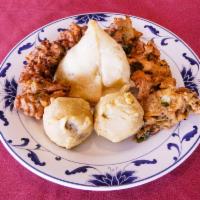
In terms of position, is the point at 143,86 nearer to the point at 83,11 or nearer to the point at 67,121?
the point at 67,121

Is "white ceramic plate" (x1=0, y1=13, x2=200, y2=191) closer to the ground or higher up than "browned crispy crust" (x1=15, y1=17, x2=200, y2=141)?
closer to the ground

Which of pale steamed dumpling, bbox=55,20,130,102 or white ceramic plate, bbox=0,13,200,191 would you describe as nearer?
white ceramic plate, bbox=0,13,200,191

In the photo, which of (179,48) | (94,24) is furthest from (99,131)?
(179,48)

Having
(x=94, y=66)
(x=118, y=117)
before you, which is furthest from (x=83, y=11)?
(x=118, y=117)

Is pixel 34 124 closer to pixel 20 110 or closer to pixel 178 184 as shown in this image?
Answer: pixel 20 110

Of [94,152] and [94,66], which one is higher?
[94,66]

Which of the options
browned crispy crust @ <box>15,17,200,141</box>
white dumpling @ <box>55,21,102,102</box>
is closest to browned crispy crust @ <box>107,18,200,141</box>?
browned crispy crust @ <box>15,17,200,141</box>

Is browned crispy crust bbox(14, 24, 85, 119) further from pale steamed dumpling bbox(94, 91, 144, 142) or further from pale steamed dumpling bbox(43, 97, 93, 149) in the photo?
pale steamed dumpling bbox(94, 91, 144, 142)
